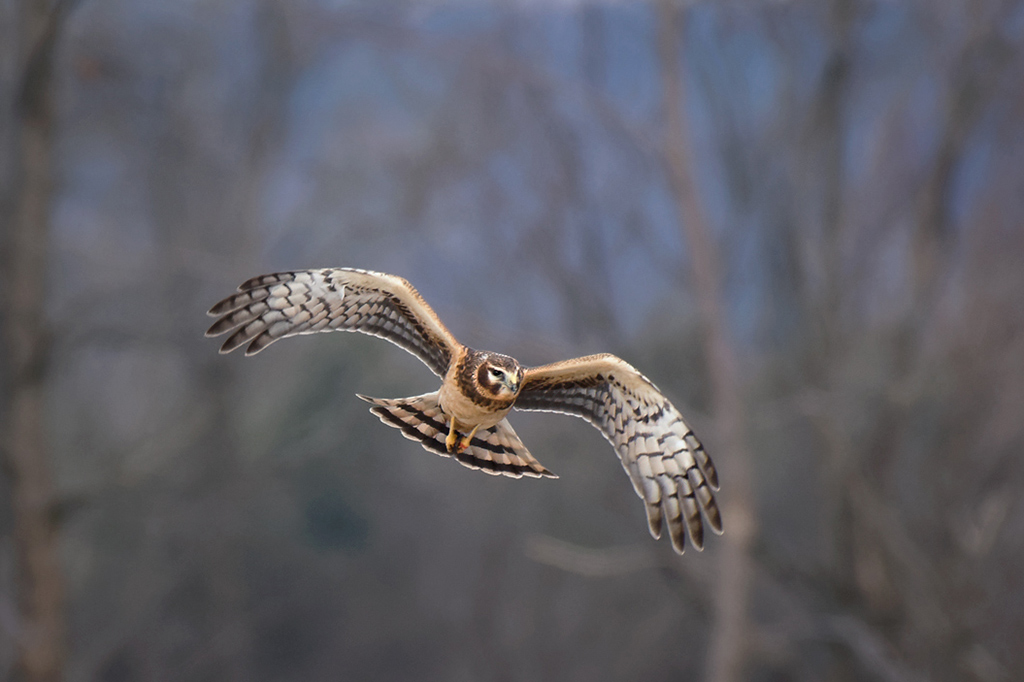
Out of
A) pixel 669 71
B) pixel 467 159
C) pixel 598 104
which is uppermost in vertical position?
pixel 467 159

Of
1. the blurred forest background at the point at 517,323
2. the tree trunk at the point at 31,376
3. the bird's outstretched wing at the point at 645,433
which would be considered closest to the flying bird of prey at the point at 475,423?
the bird's outstretched wing at the point at 645,433

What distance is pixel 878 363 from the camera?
5.68 m

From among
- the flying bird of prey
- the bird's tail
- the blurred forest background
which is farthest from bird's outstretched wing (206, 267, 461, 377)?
the blurred forest background

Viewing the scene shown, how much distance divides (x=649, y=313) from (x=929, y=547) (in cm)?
241

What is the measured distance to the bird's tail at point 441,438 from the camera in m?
1.32

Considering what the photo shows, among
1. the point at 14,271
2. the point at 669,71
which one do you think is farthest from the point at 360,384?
the point at 669,71

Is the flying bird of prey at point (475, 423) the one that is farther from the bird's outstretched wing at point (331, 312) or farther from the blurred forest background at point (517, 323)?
the blurred forest background at point (517, 323)

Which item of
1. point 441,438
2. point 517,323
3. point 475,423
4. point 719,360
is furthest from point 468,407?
point 517,323

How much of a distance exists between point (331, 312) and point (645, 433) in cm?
64

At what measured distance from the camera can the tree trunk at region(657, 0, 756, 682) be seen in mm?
3691

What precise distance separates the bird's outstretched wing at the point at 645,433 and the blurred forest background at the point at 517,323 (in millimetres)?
1415

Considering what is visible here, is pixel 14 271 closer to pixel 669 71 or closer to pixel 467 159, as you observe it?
pixel 467 159

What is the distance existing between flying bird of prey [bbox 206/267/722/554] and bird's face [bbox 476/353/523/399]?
0.11 meters

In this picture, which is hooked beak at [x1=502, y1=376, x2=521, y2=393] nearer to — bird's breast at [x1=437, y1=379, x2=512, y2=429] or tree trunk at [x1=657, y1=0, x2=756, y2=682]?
bird's breast at [x1=437, y1=379, x2=512, y2=429]
